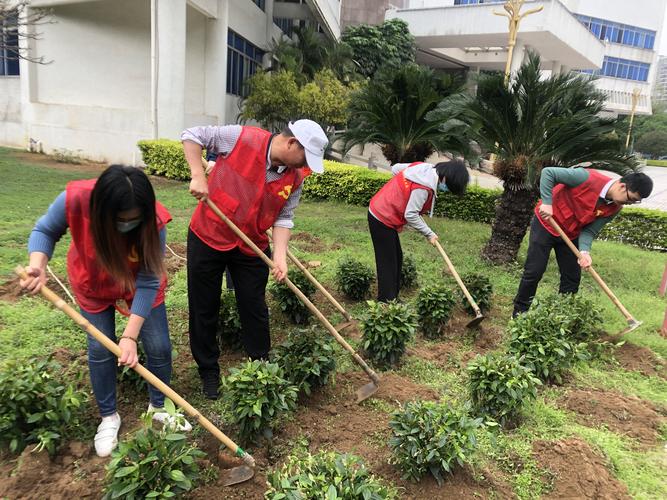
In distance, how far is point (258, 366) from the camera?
8.42 ft

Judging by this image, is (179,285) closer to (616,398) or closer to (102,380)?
(102,380)

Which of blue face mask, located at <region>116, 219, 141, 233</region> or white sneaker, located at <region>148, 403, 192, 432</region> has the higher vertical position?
blue face mask, located at <region>116, 219, 141, 233</region>

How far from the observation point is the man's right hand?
6.17ft

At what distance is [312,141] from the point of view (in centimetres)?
251

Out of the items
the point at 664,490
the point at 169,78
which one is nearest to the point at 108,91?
the point at 169,78

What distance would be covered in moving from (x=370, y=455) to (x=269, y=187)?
159cm

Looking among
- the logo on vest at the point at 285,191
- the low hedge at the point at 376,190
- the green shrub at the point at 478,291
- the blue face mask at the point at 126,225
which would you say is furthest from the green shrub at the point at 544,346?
the low hedge at the point at 376,190

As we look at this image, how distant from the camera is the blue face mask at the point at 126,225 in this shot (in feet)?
6.33

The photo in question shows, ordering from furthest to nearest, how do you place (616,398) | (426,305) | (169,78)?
(169,78) → (426,305) → (616,398)

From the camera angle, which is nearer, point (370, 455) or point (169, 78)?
point (370, 455)

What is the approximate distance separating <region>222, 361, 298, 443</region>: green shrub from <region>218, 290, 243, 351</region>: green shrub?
0.94m

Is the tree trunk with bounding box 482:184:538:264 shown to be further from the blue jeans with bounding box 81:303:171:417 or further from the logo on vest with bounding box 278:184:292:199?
the blue jeans with bounding box 81:303:171:417

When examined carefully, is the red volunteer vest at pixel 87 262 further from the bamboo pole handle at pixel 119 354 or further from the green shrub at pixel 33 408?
the green shrub at pixel 33 408

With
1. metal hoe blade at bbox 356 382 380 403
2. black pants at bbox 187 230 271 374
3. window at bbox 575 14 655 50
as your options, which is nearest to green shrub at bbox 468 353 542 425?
metal hoe blade at bbox 356 382 380 403
